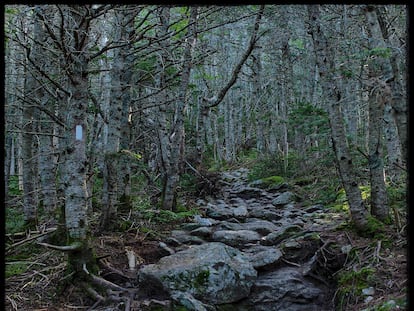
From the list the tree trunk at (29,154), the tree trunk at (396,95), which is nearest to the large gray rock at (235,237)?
the tree trunk at (396,95)

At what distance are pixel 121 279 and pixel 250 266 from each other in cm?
197

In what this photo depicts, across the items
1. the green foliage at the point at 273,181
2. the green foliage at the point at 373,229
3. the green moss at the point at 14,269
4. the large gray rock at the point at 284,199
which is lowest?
the green moss at the point at 14,269

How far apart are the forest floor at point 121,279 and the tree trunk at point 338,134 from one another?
435 millimetres

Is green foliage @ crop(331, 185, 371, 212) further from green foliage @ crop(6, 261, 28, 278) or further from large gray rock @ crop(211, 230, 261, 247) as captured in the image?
green foliage @ crop(6, 261, 28, 278)

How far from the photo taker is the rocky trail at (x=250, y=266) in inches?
192

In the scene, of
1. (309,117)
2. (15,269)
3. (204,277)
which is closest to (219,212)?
(309,117)

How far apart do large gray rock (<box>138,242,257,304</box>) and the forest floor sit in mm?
550

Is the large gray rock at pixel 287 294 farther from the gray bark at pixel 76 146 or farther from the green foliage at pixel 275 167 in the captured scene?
the green foliage at pixel 275 167

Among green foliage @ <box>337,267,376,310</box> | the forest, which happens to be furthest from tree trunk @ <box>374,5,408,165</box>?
green foliage @ <box>337,267,376,310</box>

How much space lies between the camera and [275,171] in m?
15.3

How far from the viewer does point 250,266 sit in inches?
223

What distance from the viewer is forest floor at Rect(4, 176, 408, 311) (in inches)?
167

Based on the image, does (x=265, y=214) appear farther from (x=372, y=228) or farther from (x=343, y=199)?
(x=372, y=228)

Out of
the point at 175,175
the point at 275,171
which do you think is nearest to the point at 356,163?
the point at 175,175
